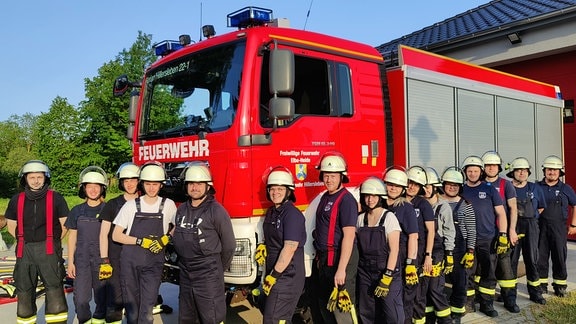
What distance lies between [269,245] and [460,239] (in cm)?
221

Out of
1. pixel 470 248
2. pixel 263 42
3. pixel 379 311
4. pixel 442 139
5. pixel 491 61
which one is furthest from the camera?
pixel 491 61

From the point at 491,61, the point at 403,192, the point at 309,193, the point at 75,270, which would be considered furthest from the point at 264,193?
the point at 491,61

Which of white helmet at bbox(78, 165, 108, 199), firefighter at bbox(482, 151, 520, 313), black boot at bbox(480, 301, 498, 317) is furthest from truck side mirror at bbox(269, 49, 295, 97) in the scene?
black boot at bbox(480, 301, 498, 317)

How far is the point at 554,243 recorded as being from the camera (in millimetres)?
5988

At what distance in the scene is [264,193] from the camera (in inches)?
159

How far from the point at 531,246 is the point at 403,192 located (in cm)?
262

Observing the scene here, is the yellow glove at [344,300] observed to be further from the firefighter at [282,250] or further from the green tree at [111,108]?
the green tree at [111,108]

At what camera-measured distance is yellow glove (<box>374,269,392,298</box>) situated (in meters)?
3.63

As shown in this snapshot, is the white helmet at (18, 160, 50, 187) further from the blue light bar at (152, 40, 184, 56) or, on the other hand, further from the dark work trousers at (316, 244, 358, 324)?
the dark work trousers at (316, 244, 358, 324)

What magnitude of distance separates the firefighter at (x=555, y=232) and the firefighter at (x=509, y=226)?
771 mm

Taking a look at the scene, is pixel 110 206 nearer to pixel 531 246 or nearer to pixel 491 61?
pixel 531 246

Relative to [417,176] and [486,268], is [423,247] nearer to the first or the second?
[417,176]

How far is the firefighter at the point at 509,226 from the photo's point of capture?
545 centimetres

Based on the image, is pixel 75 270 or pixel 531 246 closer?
pixel 75 270
